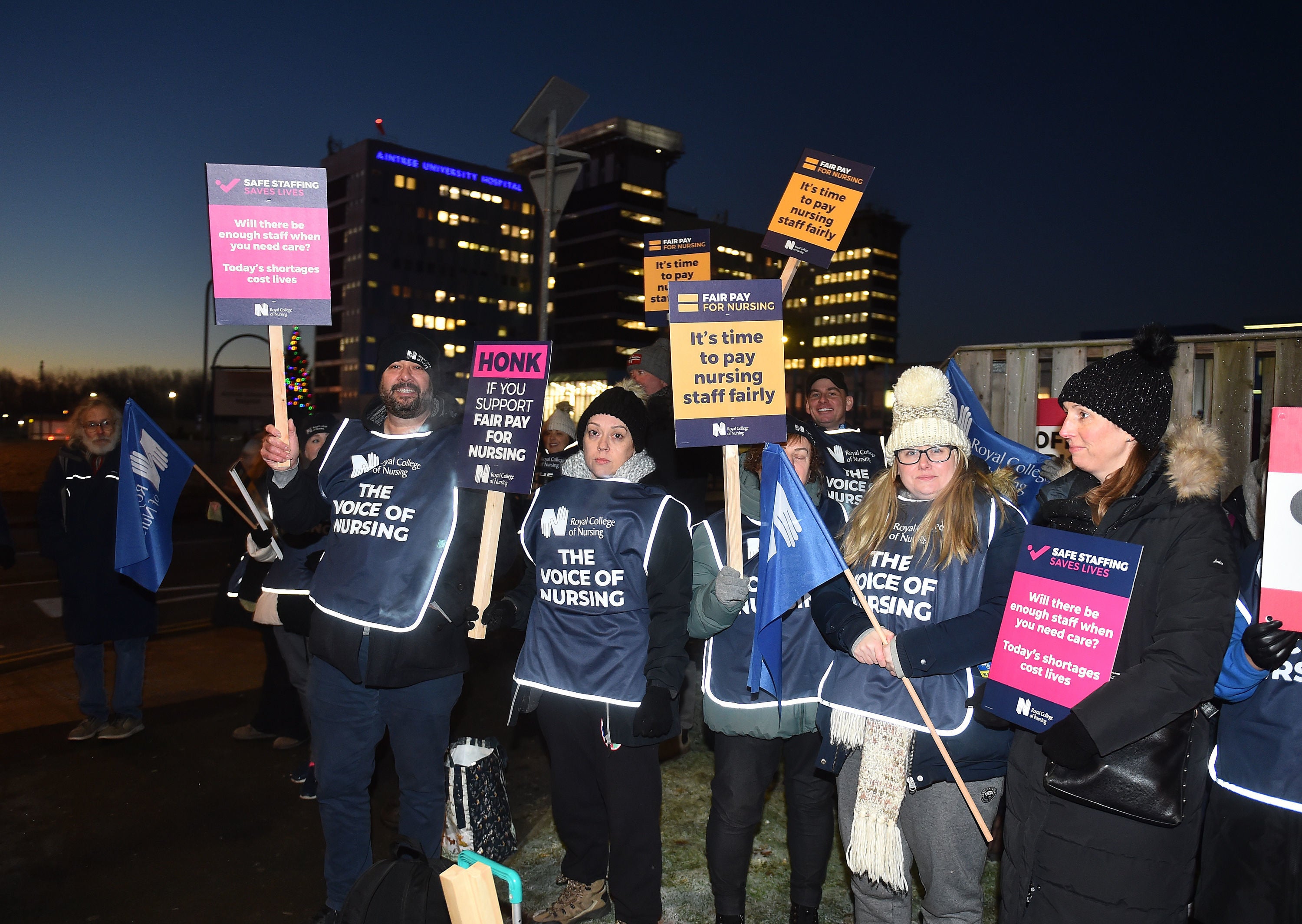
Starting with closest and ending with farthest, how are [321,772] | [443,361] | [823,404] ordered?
[321,772], [443,361], [823,404]

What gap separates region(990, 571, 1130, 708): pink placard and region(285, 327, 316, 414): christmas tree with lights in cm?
2685

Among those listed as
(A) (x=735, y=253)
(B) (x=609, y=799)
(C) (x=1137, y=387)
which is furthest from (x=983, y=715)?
(A) (x=735, y=253)

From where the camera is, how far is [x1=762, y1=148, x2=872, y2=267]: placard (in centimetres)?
389

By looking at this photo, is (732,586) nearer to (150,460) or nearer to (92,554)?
(150,460)

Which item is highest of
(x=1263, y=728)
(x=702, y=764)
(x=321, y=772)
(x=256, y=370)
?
(x=256, y=370)

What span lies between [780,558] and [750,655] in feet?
1.82

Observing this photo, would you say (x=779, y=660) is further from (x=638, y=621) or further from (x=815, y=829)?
(x=815, y=829)

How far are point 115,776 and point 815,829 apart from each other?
4.03 metres

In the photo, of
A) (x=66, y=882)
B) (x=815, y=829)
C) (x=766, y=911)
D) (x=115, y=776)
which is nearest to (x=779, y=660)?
(x=815, y=829)

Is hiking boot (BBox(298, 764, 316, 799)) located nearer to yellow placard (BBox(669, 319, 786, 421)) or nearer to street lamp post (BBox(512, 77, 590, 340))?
yellow placard (BBox(669, 319, 786, 421))

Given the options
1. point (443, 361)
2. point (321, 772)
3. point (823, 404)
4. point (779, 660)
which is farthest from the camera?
point (823, 404)

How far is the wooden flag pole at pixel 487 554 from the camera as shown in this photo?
130 inches

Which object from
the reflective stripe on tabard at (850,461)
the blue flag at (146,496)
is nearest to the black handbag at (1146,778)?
the reflective stripe on tabard at (850,461)

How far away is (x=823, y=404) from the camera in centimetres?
561
